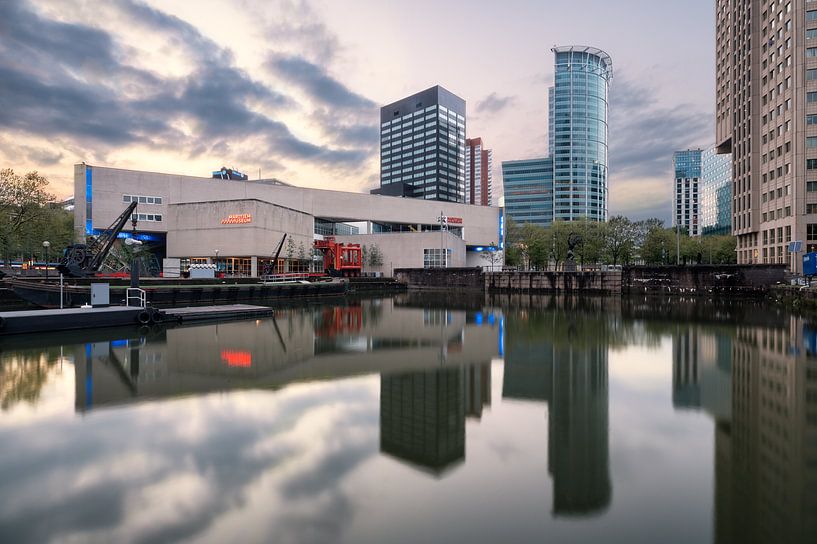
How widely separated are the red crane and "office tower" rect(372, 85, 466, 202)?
326 ft

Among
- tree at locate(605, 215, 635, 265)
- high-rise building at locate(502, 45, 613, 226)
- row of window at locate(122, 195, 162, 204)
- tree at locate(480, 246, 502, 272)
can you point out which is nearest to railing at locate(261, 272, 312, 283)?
row of window at locate(122, 195, 162, 204)

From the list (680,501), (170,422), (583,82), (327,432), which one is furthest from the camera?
(583,82)

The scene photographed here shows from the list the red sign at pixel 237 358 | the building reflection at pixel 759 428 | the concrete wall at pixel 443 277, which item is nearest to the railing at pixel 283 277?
the concrete wall at pixel 443 277

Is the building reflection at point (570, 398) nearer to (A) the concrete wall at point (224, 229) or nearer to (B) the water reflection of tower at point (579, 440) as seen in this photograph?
(B) the water reflection of tower at point (579, 440)

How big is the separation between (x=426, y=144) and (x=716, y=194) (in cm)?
11560

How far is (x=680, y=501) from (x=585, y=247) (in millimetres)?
77561

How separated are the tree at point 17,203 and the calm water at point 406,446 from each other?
1581 inches

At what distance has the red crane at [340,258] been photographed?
2783 inches

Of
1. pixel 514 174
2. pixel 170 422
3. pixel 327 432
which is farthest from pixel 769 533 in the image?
pixel 514 174

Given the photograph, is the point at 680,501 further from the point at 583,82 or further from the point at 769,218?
the point at 583,82

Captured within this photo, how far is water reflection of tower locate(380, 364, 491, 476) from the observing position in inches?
275

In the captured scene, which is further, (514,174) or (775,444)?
(514,174)

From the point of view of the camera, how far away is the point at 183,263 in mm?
63469

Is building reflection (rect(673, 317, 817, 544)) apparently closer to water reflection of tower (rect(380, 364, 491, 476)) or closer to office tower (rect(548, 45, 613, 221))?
water reflection of tower (rect(380, 364, 491, 476))
